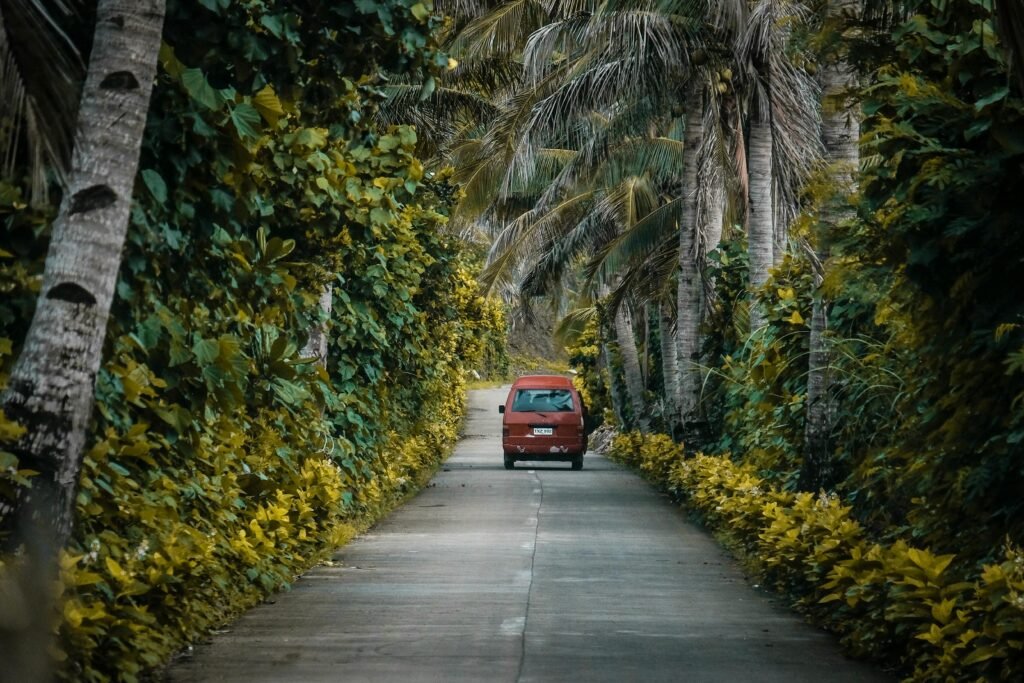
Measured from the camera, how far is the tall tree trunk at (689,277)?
931 inches

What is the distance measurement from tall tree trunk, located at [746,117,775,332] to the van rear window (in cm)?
1513

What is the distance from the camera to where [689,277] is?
24.0 m

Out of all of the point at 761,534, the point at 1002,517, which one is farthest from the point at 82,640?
the point at 761,534

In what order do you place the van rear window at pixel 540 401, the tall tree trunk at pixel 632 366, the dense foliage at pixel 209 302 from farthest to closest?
the tall tree trunk at pixel 632 366
the van rear window at pixel 540 401
the dense foliage at pixel 209 302

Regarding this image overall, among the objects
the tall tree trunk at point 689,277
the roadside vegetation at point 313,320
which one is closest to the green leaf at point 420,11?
the roadside vegetation at point 313,320

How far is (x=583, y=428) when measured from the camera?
34250mm

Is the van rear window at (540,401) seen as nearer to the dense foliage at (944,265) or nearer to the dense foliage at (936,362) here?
the dense foliage at (936,362)

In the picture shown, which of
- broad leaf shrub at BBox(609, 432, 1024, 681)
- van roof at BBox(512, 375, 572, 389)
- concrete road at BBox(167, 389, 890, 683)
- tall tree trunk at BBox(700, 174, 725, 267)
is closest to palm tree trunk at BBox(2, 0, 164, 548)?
concrete road at BBox(167, 389, 890, 683)

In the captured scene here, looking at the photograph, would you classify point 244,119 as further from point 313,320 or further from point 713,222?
point 713,222

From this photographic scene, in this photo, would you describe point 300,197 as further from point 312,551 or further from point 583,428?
point 583,428

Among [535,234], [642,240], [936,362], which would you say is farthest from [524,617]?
[535,234]

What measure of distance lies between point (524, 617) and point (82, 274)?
503cm

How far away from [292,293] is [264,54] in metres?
2.53

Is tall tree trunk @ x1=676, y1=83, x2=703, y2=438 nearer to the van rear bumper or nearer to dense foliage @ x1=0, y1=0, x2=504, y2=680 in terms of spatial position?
the van rear bumper
